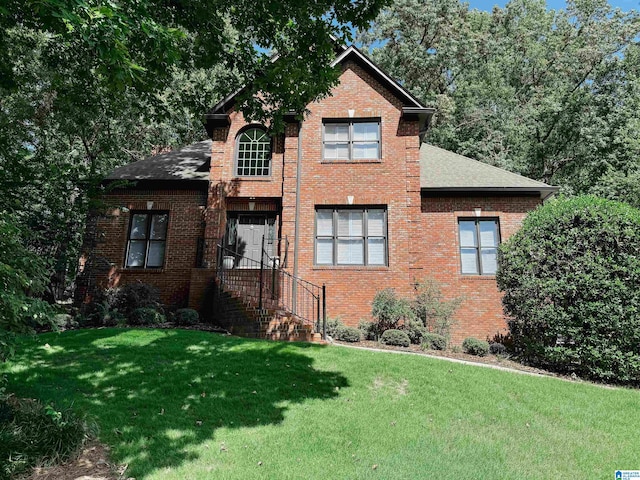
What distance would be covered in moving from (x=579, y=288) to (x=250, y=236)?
9876 millimetres

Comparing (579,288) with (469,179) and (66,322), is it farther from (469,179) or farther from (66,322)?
(66,322)

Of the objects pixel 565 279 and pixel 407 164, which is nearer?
pixel 565 279

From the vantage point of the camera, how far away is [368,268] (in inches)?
525

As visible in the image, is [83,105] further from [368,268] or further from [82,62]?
[368,268]

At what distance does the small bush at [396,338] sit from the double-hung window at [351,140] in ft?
20.1

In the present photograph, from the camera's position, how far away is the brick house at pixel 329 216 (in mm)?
13414

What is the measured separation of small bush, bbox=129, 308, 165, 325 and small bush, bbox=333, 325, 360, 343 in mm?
5205

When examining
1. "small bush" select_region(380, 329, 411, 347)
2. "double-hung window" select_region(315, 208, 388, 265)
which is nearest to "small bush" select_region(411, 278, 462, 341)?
"small bush" select_region(380, 329, 411, 347)

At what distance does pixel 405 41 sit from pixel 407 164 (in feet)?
56.1

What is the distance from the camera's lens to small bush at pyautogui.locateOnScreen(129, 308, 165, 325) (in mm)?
12141

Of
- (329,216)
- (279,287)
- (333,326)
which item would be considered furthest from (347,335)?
(329,216)

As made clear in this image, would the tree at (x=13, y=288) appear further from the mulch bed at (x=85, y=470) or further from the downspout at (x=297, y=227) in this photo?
the downspout at (x=297, y=227)

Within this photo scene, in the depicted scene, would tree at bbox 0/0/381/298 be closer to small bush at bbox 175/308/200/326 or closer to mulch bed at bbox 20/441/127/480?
mulch bed at bbox 20/441/127/480

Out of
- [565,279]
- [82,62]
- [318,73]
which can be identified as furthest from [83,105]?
[565,279]
